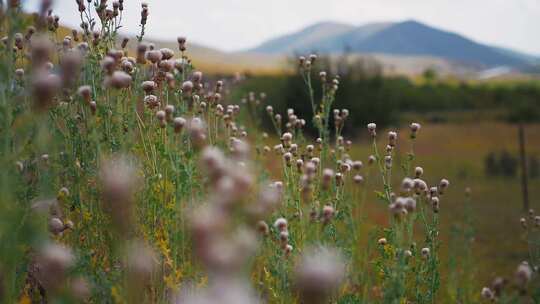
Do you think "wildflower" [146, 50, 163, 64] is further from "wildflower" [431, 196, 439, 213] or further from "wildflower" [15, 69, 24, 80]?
"wildflower" [431, 196, 439, 213]

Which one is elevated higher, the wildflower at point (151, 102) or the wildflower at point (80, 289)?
the wildflower at point (151, 102)

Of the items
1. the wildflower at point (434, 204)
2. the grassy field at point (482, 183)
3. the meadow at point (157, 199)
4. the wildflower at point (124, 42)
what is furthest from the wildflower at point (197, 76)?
the grassy field at point (482, 183)

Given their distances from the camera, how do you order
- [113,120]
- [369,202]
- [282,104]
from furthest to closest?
[282,104] → [369,202] → [113,120]

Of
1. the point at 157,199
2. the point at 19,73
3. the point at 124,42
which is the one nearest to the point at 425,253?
the point at 157,199

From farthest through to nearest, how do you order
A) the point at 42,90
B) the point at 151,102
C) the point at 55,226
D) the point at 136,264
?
the point at 151,102 → the point at 55,226 → the point at 136,264 → the point at 42,90

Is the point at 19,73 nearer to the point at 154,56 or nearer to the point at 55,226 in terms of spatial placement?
the point at 154,56

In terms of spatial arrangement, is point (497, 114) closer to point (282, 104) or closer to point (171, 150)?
point (282, 104)

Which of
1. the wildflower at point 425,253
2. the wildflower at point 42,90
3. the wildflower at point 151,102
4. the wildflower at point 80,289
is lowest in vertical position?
the wildflower at point 425,253

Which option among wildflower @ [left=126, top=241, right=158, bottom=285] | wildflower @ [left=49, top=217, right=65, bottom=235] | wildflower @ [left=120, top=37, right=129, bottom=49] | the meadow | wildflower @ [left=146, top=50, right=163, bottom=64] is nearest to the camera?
the meadow

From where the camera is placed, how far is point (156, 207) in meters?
3.54

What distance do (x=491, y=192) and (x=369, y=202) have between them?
11.7ft

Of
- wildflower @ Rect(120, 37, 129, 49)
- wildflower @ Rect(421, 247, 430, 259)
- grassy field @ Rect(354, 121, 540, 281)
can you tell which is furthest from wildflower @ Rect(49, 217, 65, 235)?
grassy field @ Rect(354, 121, 540, 281)

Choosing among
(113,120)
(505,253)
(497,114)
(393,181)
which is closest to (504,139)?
(497,114)

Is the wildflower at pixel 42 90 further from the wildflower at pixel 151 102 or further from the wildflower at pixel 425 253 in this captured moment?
the wildflower at pixel 425 253
